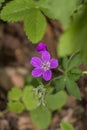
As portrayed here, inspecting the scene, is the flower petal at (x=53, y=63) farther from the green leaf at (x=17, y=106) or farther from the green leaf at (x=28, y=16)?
the green leaf at (x=17, y=106)

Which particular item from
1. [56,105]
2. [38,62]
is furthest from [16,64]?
[38,62]

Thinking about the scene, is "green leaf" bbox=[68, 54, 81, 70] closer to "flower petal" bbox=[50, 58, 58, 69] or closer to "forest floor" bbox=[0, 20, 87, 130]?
"flower petal" bbox=[50, 58, 58, 69]

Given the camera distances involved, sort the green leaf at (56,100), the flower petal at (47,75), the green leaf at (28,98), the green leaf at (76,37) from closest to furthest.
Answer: the green leaf at (76,37) < the flower petal at (47,75) < the green leaf at (28,98) < the green leaf at (56,100)

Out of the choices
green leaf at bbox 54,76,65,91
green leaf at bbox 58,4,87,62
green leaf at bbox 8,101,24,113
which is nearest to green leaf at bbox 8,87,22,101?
green leaf at bbox 8,101,24,113

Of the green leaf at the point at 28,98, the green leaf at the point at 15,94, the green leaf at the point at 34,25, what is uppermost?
the green leaf at the point at 34,25

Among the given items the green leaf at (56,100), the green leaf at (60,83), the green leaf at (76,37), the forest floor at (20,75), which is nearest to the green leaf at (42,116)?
the green leaf at (56,100)

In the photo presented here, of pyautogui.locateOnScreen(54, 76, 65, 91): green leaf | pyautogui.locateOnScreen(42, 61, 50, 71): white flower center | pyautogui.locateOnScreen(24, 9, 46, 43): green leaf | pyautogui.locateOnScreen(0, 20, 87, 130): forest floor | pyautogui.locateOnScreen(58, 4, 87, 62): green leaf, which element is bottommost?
pyautogui.locateOnScreen(0, 20, 87, 130): forest floor

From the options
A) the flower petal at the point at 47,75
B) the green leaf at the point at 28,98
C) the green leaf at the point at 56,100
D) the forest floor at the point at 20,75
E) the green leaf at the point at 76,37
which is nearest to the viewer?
the green leaf at the point at 76,37
